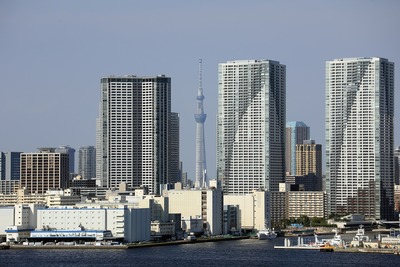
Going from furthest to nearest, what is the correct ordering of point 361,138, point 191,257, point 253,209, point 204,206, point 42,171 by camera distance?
point 361,138, point 42,171, point 253,209, point 204,206, point 191,257

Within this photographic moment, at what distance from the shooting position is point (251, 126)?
192 meters

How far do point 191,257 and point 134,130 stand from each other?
303 feet

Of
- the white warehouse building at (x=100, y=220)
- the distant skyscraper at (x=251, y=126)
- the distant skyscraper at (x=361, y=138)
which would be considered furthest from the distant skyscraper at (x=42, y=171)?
the white warehouse building at (x=100, y=220)

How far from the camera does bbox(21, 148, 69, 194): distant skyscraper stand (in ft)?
593

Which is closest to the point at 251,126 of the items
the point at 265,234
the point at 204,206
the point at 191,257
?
the point at 265,234

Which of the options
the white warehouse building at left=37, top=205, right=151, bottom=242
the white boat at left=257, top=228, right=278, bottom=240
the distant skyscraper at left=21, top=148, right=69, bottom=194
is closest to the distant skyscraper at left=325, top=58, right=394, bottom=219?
the distant skyscraper at left=21, top=148, right=69, bottom=194

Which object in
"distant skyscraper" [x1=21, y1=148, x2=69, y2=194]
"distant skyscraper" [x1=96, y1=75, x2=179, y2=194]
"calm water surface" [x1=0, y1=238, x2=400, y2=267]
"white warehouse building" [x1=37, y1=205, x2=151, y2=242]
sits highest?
"distant skyscraper" [x1=96, y1=75, x2=179, y2=194]

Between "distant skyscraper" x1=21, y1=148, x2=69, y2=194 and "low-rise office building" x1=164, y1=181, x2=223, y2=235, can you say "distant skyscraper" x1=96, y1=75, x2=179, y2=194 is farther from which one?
"low-rise office building" x1=164, y1=181, x2=223, y2=235

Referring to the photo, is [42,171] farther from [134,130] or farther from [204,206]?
[204,206]

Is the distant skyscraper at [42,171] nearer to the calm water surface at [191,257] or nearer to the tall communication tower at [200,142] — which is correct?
the tall communication tower at [200,142]

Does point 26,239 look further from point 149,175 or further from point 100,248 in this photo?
point 149,175

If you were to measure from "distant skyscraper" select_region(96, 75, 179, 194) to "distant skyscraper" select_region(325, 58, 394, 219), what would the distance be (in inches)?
1017

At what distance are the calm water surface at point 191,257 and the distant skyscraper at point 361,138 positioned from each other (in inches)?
3005

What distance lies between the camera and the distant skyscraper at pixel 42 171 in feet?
593
